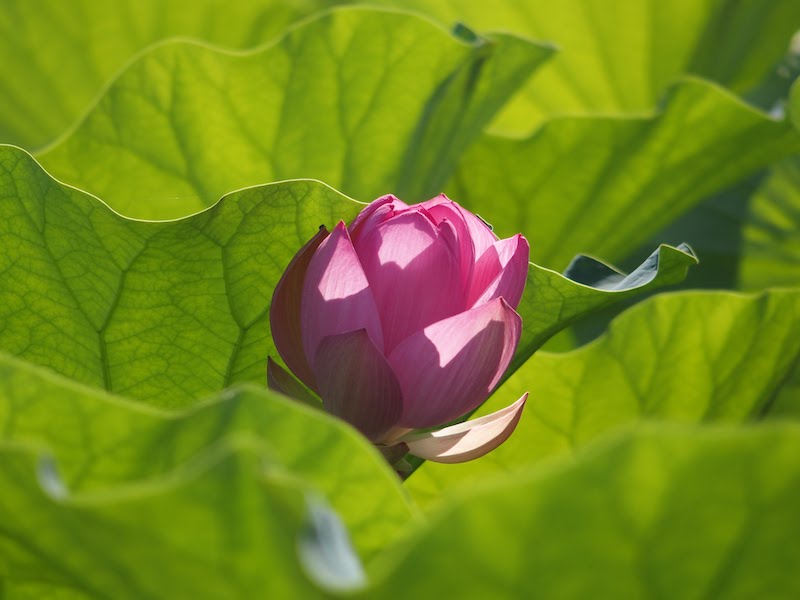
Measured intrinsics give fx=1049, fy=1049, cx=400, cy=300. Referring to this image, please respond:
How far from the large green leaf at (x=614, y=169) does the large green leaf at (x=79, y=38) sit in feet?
1.55

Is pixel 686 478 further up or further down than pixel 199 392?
further up

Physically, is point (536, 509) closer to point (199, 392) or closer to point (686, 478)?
point (686, 478)

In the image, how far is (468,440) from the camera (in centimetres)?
59

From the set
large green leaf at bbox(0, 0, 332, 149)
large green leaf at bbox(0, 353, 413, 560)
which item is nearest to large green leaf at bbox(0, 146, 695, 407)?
large green leaf at bbox(0, 353, 413, 560)

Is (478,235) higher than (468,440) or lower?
higher

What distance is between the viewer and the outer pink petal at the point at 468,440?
591 millimetres

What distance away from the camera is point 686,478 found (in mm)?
359

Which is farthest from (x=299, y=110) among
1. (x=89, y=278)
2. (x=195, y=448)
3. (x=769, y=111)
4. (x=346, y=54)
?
(x=769, y=111)

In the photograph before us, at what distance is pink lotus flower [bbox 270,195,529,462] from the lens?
55cm

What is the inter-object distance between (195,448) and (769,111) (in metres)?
1.09

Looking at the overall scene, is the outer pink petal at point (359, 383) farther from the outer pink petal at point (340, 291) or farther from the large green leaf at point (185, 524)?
the large green leaf at point (185, 524)

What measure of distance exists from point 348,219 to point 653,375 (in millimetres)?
276

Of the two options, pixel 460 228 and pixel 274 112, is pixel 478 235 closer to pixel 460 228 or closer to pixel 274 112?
pixel 460 228

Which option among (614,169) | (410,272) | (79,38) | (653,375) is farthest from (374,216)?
(79,38)
